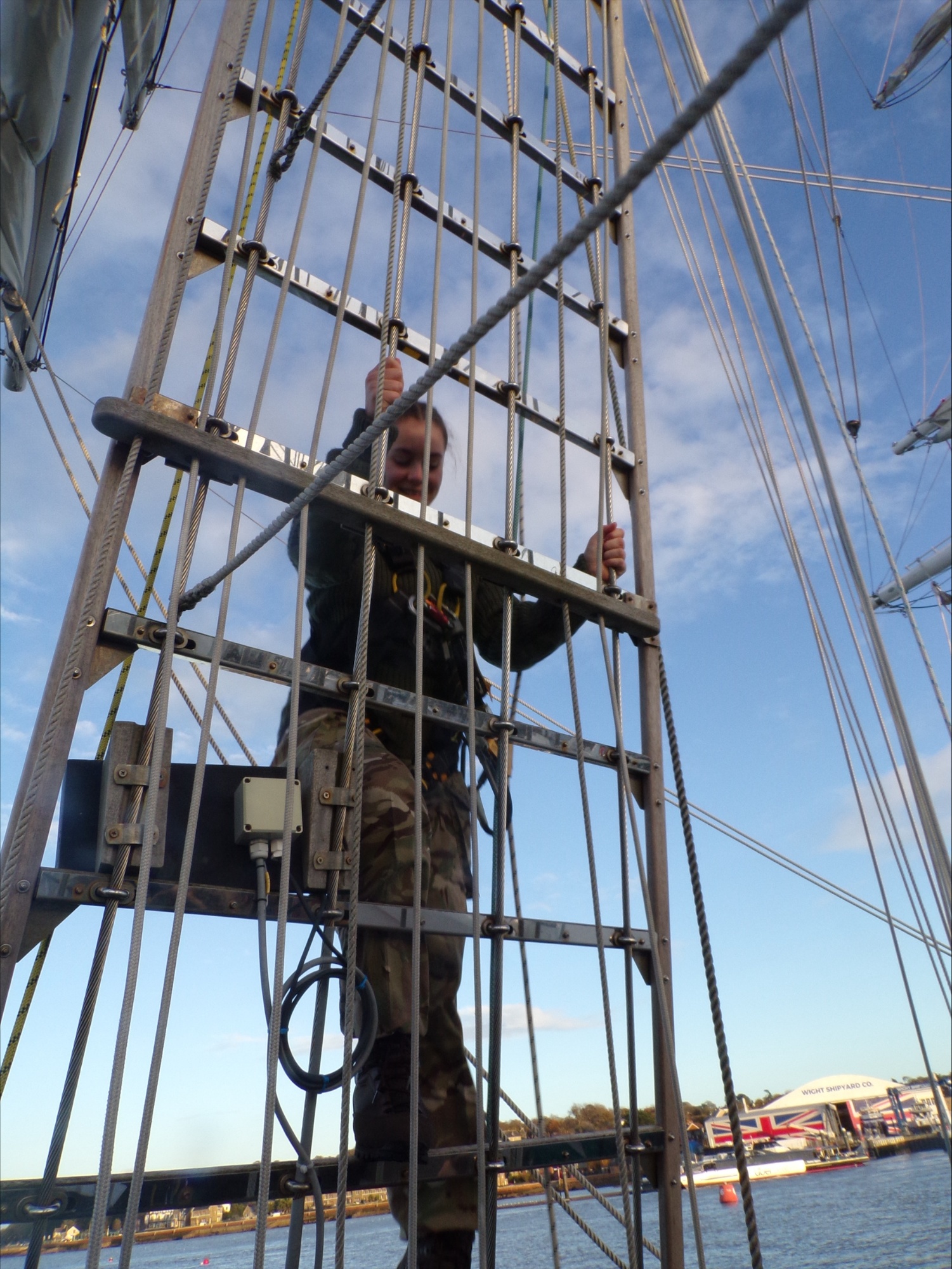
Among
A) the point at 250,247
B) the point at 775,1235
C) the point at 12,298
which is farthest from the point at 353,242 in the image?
the point at 775,1235

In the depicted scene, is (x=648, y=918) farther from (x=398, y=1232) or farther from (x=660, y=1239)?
(x=398, y=1232)

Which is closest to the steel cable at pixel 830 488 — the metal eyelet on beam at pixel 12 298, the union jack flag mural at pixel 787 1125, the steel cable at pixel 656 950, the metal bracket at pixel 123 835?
the steel cable at pixel 656 950

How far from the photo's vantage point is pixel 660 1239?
1.90 m

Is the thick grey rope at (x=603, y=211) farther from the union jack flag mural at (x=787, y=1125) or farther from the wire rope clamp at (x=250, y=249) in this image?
the union jack flag mural at (x=787, y=1125)

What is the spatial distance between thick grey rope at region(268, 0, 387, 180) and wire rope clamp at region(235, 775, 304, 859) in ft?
4.43

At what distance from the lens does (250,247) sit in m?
1.84

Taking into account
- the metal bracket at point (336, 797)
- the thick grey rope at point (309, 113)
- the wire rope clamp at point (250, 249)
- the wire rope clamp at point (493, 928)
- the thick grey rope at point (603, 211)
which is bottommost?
the wire rope clamp at point (493, 928)

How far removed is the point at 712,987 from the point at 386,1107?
0.83m

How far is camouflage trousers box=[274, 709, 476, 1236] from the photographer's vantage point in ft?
5.54

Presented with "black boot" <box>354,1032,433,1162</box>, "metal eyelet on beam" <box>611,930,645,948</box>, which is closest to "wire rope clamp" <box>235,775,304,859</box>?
"black boot" <box>354,1032,433,1162</box>

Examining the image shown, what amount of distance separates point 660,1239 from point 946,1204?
37.5 meters

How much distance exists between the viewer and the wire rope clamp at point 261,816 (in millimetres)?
1500

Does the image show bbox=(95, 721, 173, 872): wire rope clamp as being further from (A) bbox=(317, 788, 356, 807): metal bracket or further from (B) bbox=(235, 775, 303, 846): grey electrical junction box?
(A) bbox=(317, 788, 356, 807): metal bracket

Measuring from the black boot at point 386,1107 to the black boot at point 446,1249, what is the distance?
380 mm
